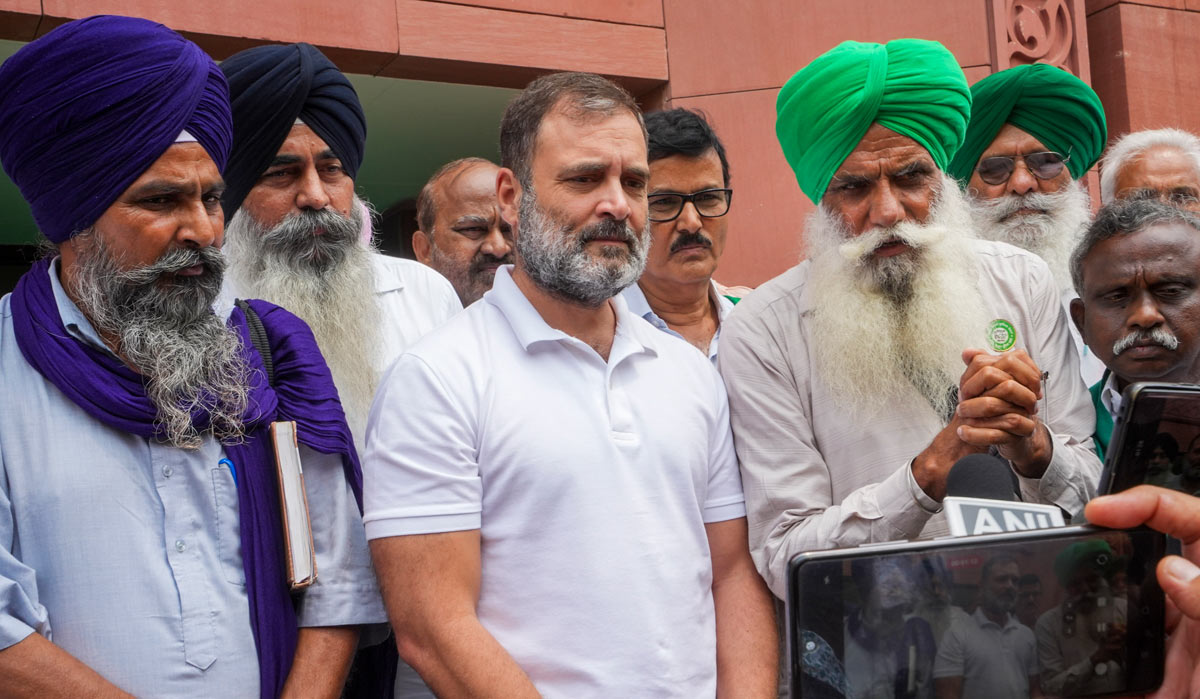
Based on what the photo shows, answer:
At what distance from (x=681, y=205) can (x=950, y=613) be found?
2575 mm

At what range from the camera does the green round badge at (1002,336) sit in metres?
2.50

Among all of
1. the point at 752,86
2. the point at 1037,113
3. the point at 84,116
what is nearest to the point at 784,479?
the point at 84,116

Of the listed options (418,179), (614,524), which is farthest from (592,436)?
(418,179)

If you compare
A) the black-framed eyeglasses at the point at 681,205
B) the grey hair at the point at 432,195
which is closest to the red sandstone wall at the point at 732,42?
the grey hair at the point at 432,195

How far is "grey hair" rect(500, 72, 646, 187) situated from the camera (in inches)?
100.0

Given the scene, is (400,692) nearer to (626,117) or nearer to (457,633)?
(457,633)

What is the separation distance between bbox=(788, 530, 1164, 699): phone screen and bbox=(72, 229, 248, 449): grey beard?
1.35m

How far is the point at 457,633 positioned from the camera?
2.09 meters

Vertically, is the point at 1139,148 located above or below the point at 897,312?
above

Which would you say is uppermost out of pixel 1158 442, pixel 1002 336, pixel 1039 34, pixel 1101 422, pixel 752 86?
pixel 1039 34

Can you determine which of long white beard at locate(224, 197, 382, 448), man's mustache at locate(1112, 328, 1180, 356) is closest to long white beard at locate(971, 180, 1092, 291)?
man's mustache at locate(1112, 328, 1180, 356)

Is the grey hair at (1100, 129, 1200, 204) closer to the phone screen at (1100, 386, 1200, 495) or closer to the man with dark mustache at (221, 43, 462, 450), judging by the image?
the man with dark mustache at (221, 43, 462, 450)

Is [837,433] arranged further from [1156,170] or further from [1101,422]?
[1156,170]

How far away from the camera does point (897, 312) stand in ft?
9.43
